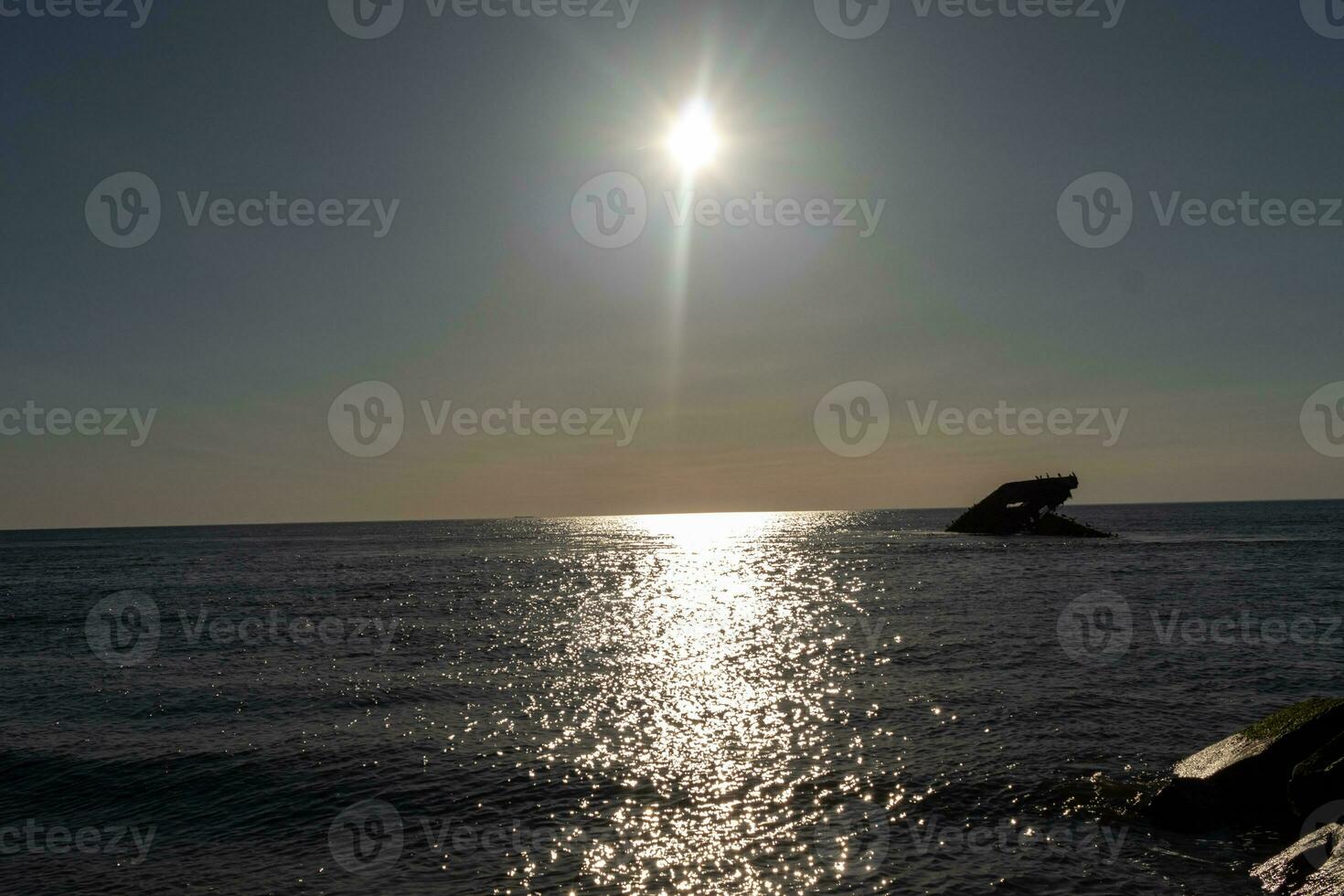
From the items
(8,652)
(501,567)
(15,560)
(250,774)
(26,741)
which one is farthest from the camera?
(15,560)

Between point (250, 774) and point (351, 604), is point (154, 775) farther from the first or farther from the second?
point (351, 604)

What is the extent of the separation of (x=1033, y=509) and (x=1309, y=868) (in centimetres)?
9006

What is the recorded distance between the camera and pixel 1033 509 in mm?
94188

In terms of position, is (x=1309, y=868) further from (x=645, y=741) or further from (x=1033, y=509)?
(x=1033, y=509)

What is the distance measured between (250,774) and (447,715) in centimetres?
532

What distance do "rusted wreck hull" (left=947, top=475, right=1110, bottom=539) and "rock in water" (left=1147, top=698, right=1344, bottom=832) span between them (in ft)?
269

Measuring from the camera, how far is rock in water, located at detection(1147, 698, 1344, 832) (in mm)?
13391

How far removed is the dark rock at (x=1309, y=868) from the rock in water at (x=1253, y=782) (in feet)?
6.40

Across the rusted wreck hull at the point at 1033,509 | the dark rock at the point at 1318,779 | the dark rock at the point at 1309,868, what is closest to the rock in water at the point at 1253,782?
the dark rock at the point at 1318,779

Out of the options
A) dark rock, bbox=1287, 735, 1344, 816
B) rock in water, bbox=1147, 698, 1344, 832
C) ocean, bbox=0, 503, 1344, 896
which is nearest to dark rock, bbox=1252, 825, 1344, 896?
ocean, bbox=0, 503, 1344, 896

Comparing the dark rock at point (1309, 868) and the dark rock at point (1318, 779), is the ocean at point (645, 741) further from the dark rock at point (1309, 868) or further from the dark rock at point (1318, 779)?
the dark rock at point (1318, 779)

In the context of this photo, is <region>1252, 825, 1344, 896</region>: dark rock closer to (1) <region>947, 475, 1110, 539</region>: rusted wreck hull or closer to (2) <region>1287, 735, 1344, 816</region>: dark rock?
(2) <region>1287, 735, 1344, 816</region>: dark rock

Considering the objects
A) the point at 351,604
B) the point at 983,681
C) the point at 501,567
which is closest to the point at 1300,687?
the point at 983,681

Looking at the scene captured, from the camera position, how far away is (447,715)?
21703 millimetres
